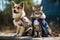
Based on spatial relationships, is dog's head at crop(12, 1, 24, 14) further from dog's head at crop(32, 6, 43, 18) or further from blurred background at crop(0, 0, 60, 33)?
dog's head at crop(32, 6, 43, 18)

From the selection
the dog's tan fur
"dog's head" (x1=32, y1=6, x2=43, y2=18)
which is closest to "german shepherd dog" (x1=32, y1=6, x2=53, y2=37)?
"dog's head" (x1=32, y1=6, x2=43, y2=18)

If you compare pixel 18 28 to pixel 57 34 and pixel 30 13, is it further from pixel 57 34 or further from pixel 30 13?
pixel 57 34

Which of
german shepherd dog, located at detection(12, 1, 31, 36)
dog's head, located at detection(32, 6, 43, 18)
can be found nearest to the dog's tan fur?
german shepherd dog, located at detection(12, 1, 31, 36)

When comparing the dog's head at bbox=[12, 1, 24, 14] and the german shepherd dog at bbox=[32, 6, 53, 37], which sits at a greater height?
the dog's head at bbox=[12, 1, 24, 14]

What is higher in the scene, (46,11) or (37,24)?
(46,11)

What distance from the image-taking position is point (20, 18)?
263 cm

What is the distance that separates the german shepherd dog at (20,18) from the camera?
260cm

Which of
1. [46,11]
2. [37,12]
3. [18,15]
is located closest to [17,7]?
[18,15]

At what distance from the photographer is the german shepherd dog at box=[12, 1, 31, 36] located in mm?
2604

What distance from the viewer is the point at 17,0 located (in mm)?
2619

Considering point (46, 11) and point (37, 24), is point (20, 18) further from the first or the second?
point (46, 11)

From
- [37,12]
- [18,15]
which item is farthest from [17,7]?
[37,12]

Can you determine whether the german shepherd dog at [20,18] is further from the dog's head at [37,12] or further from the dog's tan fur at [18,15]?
the dog's head at [37,12]

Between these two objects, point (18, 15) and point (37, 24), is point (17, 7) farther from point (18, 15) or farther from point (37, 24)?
point (37, 24)
